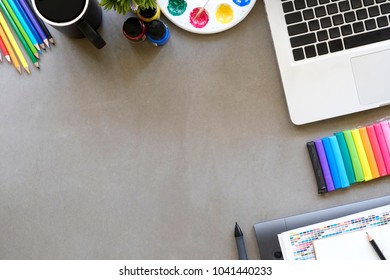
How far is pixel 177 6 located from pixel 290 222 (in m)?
0.41

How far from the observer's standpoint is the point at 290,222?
817 millimetres

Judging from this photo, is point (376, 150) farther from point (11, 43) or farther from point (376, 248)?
point (11, 43)

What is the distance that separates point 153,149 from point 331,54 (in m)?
0.34

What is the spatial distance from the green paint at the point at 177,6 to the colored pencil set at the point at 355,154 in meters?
0.32

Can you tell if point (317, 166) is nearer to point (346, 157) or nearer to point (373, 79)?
point (346, 157)

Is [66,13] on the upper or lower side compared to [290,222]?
upper

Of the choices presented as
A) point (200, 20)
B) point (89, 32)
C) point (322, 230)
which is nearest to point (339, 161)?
point (322, 230)

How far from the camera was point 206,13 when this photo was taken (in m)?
0.83

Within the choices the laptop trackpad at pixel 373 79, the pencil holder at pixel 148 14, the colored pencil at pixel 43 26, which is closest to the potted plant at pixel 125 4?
Answer: the pencil holder at pixel 148 14

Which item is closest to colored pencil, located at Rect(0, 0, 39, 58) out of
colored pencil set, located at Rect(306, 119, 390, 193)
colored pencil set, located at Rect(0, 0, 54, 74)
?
colored pencil set, located at Rect(0, 0, 54, 74)

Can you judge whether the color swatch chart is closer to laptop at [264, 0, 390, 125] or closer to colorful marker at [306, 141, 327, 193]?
colorful marker at [306, 141, 327, 193]

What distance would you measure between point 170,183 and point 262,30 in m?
0.30

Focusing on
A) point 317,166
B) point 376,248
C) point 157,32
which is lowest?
point 376,248

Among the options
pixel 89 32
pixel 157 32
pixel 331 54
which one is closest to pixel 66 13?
pixel 89 32
